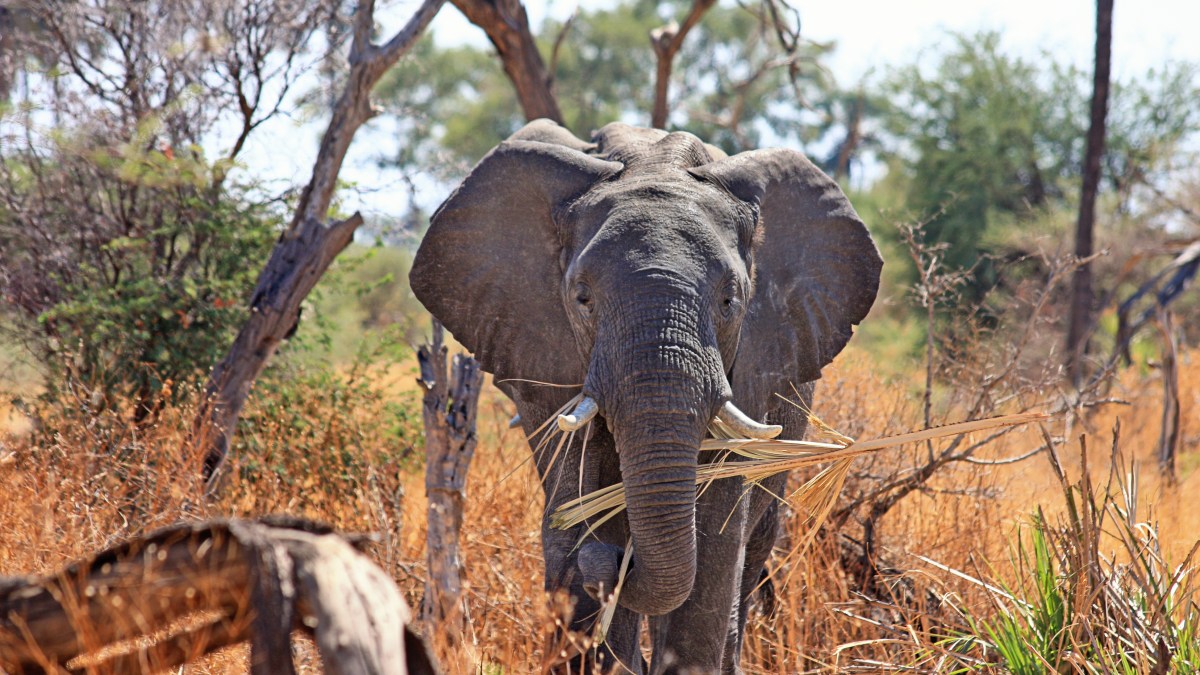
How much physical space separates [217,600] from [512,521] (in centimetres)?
375

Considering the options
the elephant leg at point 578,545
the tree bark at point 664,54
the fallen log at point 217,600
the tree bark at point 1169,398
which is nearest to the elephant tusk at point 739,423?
the elephant leg at point 578,545

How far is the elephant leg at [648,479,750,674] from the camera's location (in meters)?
4.13

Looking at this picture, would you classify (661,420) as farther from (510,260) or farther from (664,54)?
(664,54)

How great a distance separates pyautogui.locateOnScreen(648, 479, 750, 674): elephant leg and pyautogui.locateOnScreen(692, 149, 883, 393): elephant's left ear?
430 millimetres

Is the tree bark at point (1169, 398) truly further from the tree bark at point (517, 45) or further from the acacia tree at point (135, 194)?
the acacia tree at point (135, 194)

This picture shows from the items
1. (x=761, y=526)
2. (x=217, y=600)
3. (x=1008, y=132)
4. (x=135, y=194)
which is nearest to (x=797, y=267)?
(x=761, y=526)

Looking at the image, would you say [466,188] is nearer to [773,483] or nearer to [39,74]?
[773,483]

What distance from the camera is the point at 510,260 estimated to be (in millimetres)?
4445

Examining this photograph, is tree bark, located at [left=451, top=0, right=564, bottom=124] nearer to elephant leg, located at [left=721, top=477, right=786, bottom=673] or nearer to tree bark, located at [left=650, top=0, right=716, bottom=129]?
tree bark, located at [left=650, top=0, right=716, bottom=129]

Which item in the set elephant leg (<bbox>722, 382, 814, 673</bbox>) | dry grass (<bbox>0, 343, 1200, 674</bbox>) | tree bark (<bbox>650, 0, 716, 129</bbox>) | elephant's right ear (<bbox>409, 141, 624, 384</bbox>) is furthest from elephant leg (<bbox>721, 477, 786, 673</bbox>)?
tree bark (<bbox>650, 0, 716, 129</bbox>)

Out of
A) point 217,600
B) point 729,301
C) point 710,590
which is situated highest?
point 729,301

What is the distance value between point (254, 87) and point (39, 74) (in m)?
1.37

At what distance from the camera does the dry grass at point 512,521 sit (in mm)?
4539

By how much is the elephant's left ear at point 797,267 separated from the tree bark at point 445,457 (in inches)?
49.0
